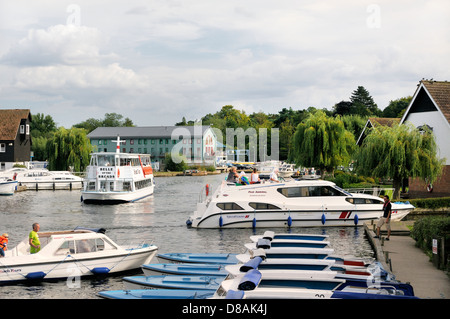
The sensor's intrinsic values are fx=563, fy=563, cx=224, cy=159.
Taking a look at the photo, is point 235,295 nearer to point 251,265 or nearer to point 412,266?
point 251,265

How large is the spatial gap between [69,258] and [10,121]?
82612 millimetres

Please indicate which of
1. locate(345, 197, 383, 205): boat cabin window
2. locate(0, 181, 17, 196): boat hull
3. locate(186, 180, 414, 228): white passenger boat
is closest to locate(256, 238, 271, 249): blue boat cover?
locate(186, 180, 414, 228): white passenger boat

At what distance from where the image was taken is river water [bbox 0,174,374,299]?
19859mm

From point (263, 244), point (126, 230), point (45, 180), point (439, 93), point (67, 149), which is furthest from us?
point (67, 149)

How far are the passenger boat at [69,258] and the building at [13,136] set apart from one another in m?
78.5

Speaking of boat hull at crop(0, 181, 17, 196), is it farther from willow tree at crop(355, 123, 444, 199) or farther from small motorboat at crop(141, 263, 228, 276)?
small motorboat at crop(141, 263, 228, 276)

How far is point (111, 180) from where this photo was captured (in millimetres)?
56094

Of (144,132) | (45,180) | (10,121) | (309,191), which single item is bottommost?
(45,180)

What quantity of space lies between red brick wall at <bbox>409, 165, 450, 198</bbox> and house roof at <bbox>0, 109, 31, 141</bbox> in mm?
70978

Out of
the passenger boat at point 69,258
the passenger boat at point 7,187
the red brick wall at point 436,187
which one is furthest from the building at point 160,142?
the passenger boat at point 69,258

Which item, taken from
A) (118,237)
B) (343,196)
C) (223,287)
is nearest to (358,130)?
(343,196)

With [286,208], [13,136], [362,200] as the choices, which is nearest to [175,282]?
[286,208]
